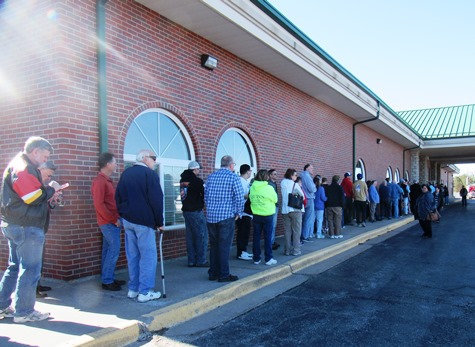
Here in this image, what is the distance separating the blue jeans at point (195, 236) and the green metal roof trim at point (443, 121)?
19.9 meters

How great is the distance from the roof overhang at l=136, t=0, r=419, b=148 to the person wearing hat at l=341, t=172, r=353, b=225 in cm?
269

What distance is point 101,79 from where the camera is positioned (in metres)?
5.93

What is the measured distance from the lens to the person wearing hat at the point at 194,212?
21.9 ft

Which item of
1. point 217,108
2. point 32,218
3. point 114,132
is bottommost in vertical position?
point 32,218

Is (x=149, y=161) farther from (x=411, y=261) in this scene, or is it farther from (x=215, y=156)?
(x=411, y=261)

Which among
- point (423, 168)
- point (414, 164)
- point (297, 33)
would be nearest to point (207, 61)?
point (297, 33)

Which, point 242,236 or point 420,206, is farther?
point 420,206

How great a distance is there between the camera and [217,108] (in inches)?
338

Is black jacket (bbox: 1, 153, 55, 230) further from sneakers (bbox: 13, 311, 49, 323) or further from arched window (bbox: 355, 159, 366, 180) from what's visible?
arched window (bbox: 355, 159, 366, 180)

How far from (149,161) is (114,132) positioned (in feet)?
4.96

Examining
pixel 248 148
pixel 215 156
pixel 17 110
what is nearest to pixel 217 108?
pixel 215 156

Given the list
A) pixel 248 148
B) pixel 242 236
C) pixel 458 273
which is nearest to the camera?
pixel 458 273

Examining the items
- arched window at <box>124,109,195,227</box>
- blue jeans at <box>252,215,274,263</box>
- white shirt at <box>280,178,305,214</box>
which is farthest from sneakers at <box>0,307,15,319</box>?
white shirt at <box>280,178,305,214</box>

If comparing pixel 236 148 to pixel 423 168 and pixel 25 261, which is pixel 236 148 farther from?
pixel 423 168
